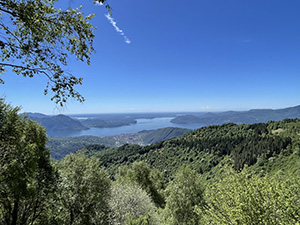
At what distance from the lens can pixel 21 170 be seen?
972 centimetres

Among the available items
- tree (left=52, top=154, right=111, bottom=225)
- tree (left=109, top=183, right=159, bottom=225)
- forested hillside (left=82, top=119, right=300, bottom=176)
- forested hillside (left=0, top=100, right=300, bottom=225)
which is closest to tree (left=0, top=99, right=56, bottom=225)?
forested hillside (left=0, top=100, right=300, bottom=225)

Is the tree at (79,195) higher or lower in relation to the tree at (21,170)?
lower

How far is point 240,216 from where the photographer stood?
990 centimetres

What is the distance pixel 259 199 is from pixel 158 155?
166m

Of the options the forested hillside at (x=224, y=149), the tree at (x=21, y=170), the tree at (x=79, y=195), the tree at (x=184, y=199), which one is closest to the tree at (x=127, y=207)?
the tree at (x=79, y=195)

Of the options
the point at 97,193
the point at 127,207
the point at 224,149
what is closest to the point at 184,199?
the point at 127,207

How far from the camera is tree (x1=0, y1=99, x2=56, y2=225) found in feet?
30.7

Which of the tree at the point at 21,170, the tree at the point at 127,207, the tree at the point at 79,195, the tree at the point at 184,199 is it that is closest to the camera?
the tree at the point at 21,170

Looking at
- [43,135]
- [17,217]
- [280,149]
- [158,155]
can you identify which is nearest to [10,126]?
[43,135]

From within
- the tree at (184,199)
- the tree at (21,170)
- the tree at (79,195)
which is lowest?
the tree at (184,199)

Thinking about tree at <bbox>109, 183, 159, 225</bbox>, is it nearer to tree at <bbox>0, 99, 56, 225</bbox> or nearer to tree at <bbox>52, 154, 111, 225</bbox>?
tree at <bbox>52, 154, 111, 225</bbox>

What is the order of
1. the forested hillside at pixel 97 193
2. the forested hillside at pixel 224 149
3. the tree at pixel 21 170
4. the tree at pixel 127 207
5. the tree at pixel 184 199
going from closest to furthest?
the tree at pixel 21 170 → the forested hillside at pixel 97 193 → the tree at pixel 127 207 → the tree at pixel 184 199 → the forested hillside at pixel 224 149

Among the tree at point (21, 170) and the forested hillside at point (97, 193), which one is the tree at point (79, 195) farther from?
the tree at point (21, 170)

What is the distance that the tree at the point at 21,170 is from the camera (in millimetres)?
9359
